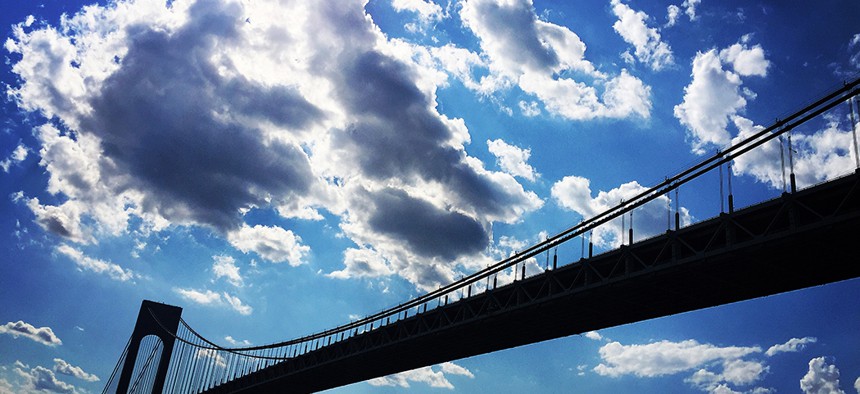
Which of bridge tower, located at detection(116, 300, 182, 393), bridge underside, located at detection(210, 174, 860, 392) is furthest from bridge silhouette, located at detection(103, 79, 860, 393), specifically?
bridge tower, located at detection(116, 300, 182, 393)

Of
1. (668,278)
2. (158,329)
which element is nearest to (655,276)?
(668,278)

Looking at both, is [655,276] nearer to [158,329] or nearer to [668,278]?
[668,278]

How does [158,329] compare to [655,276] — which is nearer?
[655,276]

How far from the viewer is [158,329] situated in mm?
115812

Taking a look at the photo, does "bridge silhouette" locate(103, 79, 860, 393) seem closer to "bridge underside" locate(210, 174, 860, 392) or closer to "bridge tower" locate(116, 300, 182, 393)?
"bridge underside" locate(210, 174, 860, 392)

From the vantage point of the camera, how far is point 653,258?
43.8 m

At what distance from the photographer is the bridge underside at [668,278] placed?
3459cm

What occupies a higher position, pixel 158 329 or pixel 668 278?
pixel 158 329

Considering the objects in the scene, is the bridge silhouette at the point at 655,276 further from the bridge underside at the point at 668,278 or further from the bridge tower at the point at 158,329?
the bridge tower at the point at 158,329

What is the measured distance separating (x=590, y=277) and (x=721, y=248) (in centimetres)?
1066

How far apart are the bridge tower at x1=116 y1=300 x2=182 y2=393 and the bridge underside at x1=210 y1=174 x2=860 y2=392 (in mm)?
56899

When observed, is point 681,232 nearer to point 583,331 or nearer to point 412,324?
point 583,331

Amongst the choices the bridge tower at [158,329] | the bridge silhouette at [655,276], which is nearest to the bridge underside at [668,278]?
the bridge silhouette at [655,276]

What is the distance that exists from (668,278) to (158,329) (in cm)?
9593
